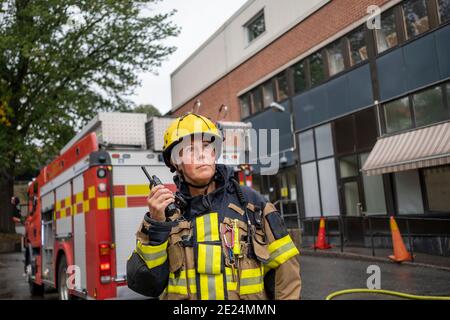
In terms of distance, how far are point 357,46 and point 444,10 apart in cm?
375

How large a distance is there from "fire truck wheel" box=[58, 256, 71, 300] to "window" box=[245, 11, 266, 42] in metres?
16.2

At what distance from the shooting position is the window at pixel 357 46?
15641 mm

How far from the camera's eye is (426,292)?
784 centimetres

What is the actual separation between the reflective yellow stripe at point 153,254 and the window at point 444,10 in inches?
505

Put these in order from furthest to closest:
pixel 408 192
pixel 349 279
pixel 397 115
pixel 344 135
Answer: pixel 344 135 → pixel 397 115 → pixel 408 192 → pixel 349 279

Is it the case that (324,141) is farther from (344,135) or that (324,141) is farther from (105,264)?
(105,264)

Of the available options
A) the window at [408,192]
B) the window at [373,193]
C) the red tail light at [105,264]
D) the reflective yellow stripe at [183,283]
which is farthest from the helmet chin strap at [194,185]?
the window at [373,193]

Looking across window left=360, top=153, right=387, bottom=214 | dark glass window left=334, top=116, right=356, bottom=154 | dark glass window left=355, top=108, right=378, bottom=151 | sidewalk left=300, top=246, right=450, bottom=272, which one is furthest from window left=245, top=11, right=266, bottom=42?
sidewalk left=300, top=246, right=450, bottom=272

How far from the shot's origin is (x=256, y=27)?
22016 mm

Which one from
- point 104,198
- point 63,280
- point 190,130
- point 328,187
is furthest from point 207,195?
point 328,187

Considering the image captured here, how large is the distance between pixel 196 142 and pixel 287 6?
18.9 m

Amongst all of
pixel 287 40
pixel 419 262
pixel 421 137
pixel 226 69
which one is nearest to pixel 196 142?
pixel 419 262
